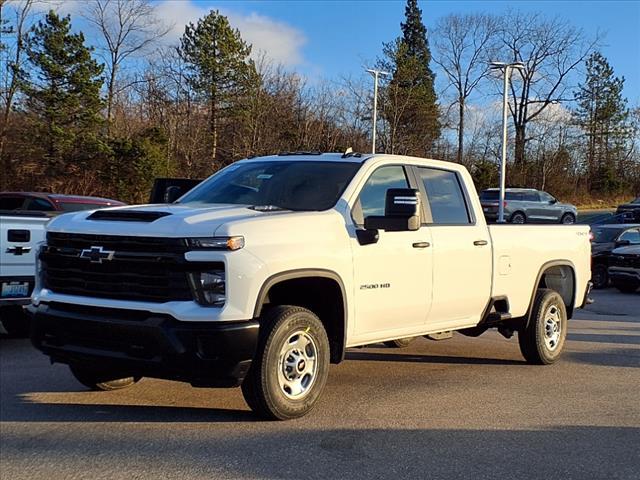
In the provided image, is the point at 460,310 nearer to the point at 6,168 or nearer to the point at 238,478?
the point at 238,478

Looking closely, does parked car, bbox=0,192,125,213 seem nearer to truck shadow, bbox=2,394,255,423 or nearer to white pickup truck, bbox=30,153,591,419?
white pickup truck, bbox=30,153,591,419

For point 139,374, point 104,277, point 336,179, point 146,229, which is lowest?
point 139,374

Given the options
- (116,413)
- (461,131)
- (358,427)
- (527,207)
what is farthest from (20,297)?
(461,131)

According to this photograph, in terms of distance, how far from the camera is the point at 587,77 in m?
63.0

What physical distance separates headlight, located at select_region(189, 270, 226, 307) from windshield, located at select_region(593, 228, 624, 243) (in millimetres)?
15635

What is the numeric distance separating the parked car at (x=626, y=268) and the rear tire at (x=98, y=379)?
45.0ft

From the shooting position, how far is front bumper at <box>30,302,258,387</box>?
4.81m

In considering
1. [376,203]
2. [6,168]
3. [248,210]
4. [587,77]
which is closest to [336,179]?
[376,203]

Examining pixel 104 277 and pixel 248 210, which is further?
pixel 248 210

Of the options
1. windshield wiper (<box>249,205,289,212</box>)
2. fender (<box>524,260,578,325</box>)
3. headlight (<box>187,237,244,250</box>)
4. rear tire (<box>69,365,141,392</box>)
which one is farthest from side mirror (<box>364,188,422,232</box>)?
fender (<box>524,260,578,325</box>)

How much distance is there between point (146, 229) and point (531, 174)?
55284 mm

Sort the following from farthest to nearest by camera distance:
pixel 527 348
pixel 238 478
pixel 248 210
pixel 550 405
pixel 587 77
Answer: pixel 587 77 → pixel 527 348 → pixel 550 405 → pixel 248 210 → pixel 238 478

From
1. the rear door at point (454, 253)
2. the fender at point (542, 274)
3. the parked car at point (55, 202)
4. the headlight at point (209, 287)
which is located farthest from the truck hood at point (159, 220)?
the parked car at point (55, 202)

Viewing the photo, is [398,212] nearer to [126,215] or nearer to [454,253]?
[454,253]
